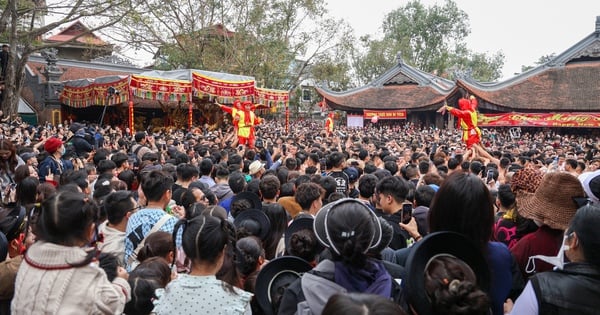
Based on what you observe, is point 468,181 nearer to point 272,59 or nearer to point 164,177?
point 164,177

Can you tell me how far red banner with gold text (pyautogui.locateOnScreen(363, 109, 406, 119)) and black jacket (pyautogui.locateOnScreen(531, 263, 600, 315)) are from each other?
26324 millimetres

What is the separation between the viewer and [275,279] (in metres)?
2.39

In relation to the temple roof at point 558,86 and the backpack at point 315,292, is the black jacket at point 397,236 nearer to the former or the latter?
the backpack at point 315,292

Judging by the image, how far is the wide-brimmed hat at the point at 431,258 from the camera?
177 cm

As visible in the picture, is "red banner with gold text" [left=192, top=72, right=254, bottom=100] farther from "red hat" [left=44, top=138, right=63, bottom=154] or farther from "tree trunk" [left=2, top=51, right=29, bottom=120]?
"red hat" [left=44, top=138, right=63, bottom=154]

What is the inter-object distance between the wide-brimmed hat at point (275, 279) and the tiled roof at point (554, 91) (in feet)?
76.4

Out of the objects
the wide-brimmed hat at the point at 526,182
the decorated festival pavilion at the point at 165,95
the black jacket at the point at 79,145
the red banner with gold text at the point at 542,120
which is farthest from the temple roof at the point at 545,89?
the wide-brimmed hat at the point at 526,182

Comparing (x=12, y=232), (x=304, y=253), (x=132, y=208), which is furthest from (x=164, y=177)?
(x=304, y=253)

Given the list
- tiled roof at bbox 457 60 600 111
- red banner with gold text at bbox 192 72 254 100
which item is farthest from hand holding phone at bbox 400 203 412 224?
tiled roof at bbox 457 60 600 111

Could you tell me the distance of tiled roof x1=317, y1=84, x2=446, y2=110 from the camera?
27.7 m

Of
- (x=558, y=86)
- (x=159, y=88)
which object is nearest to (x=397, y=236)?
(x=159, y=88)

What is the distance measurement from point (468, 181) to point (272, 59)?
26.5 metres

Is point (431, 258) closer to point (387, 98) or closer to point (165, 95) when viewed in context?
point (165, 95)

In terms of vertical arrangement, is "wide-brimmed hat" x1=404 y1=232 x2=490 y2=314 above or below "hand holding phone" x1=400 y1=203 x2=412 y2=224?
above
